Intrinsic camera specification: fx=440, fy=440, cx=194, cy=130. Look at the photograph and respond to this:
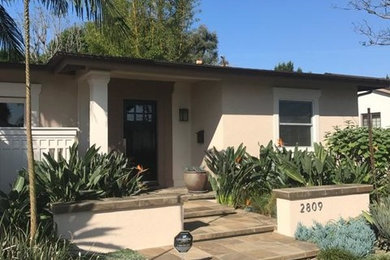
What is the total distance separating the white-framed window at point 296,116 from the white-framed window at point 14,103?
5.63m

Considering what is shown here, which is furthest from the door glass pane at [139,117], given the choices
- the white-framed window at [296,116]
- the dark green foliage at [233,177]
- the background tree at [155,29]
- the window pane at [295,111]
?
the background tree at [155,29]

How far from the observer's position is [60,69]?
8984mm

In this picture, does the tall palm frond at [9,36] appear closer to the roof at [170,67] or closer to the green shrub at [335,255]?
the roof at [170,67]

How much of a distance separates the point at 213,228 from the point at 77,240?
2.39 meters

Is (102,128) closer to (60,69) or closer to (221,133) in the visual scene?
(60,69)

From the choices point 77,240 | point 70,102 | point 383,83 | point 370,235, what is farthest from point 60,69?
point 383,83

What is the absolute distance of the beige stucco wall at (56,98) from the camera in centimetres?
977

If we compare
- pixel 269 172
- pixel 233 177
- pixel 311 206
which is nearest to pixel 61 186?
pixel 233 177

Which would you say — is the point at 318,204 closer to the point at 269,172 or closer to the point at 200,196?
the point at 269,172

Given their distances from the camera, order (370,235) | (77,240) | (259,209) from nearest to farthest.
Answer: (77,240)
(370,235)
(259,209)

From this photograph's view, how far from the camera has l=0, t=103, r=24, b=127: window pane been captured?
9.50m

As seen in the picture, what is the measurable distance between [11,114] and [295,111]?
269 inches

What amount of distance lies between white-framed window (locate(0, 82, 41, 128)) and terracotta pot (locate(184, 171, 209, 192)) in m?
3.56

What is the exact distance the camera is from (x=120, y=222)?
20.5 ft
